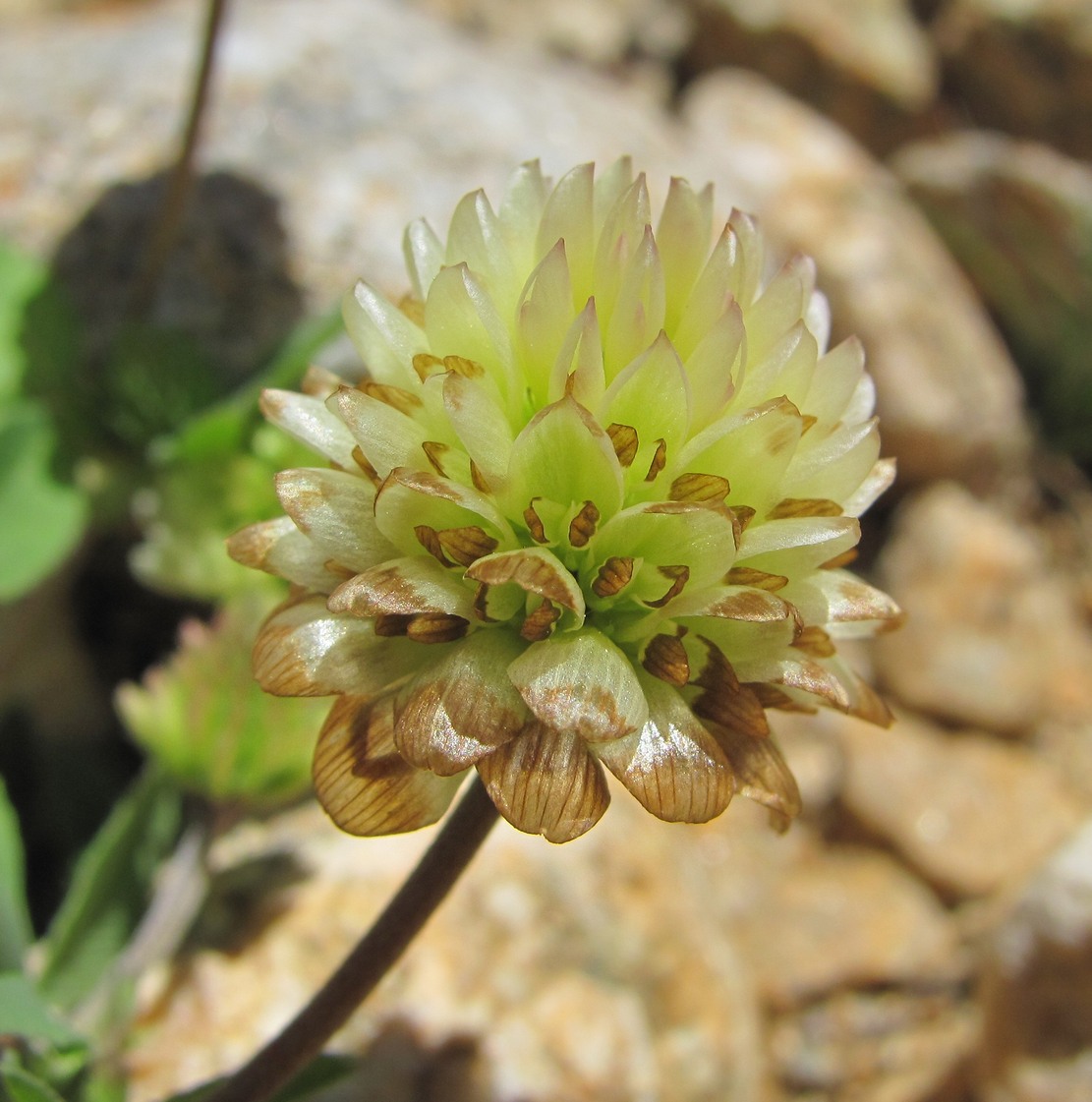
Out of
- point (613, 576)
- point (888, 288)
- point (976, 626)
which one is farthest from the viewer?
point (888, 288)

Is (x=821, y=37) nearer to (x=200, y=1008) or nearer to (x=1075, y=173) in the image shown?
(x=1075, y=173)

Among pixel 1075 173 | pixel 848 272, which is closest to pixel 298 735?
pixel 848 272

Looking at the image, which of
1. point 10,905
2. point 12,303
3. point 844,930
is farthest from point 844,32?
point 10,905

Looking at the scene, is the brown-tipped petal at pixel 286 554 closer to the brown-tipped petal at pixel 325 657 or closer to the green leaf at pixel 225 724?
the brown-tipped petal at pixel 325 657

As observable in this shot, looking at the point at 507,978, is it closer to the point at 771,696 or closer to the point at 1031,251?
the point at 771,696

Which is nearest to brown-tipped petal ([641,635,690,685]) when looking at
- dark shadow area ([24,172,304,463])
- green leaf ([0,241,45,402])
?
dark shadow area ([24,172,304,463])

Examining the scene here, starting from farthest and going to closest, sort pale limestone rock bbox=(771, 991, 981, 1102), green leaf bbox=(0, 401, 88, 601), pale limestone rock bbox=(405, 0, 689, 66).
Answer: pale limestone rock bbox=(405, 0, 689, 66) → pale limestone rock bbox=(771, 991, 981, 1102) → green leaf bbox=(0, 401, 88, 601)

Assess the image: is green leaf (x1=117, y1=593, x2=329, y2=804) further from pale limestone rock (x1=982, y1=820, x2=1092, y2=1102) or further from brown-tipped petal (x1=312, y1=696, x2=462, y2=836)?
pale limestone rock (x1=982, y1=820, x2=1092, y2=1102)

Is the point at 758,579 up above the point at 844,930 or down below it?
above
